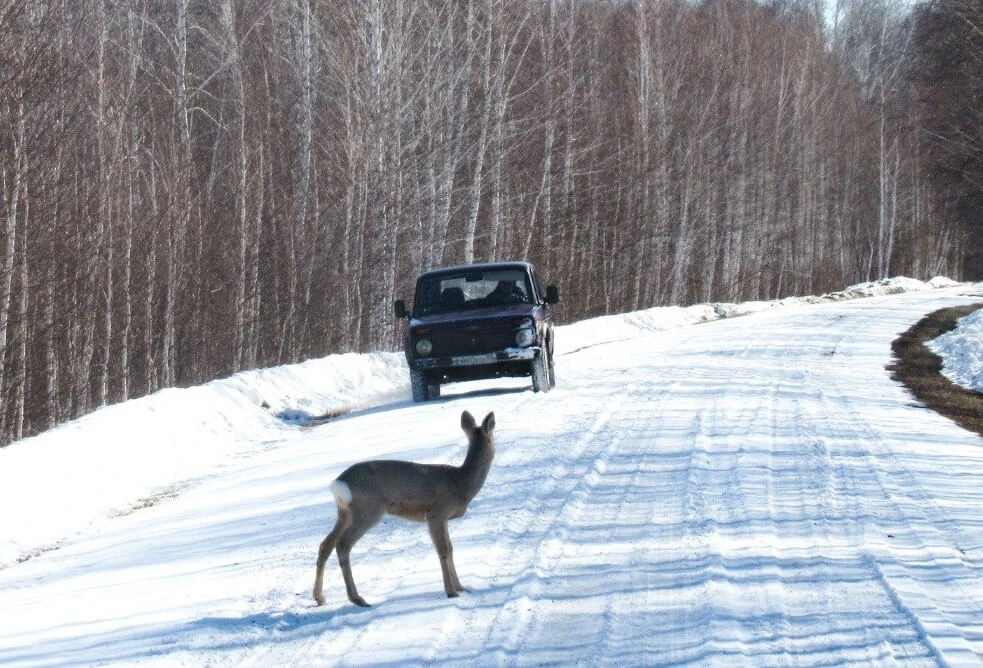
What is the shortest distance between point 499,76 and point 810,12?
5747 centimetres

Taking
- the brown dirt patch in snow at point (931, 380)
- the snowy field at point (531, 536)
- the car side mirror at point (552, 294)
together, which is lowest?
the brown dirt patch in snow at point (931, 380)

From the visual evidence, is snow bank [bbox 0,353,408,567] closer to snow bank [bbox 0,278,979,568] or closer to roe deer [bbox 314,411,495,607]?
snow bank [bbox 0,278,979,568]

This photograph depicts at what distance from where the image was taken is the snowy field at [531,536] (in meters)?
6.29

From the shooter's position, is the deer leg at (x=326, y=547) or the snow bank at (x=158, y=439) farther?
the snow bank at (x=158, y=439)

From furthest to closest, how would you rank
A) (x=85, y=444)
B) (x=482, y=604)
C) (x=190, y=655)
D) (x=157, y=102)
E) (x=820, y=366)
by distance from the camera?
(x=157, y=102) < (x=820, y=366) < (x=85, y=444) < (x=482, y=604) < (x=190, y=655)

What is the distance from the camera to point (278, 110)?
32531 mm

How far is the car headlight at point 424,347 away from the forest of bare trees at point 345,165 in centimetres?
585

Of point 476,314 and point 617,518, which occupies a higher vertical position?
point 476,314

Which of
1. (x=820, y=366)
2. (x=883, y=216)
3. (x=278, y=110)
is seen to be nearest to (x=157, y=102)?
(x=278, y=110)

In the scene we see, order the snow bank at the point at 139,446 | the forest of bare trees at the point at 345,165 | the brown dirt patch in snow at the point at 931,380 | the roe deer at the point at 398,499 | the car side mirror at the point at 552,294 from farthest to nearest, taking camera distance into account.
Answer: the forest of bare trees at the point at 345,165
the car side mirror at the point at 552,294
the brown dirt patch in snow at the point at 931,380
the snow bank at the point at 139,446
the roe deer at the point at 398,499

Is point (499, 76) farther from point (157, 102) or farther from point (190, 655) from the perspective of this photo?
point (190, 655)

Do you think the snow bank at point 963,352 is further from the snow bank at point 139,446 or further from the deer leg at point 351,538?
the deer leg at point 351,538

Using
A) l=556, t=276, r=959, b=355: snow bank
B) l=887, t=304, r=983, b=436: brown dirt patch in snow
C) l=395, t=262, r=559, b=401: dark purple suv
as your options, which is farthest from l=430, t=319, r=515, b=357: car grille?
l=556, t=276, r=959, b=355: snow bank

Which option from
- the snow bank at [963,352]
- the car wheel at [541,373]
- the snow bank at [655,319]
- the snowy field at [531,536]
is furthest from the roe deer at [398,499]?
the snow bank at [655,319]
